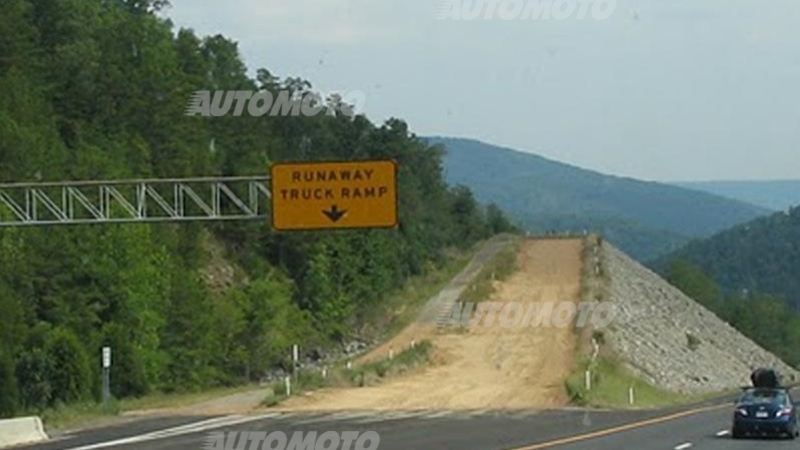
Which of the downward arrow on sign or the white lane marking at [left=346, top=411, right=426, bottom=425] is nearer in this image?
the downward arrow on sign

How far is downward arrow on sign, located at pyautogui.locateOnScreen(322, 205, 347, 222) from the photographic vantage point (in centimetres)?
3228

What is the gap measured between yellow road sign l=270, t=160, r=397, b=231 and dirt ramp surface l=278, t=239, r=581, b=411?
17649 millimetres

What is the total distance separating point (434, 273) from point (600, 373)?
4109 cm

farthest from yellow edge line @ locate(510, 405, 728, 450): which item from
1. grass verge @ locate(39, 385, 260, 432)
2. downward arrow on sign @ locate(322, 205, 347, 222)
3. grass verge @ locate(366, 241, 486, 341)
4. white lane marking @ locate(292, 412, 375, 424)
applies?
grass verge @ locate(366, 241, 486, 341)

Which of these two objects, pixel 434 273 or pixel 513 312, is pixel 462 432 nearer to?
pixel 513 312

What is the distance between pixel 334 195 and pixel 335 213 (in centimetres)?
37

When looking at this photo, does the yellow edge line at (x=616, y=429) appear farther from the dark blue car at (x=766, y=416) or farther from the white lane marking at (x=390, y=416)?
the white lane marking at (x=390, y=416)

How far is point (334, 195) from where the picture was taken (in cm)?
3244

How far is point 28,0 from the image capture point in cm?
10288
